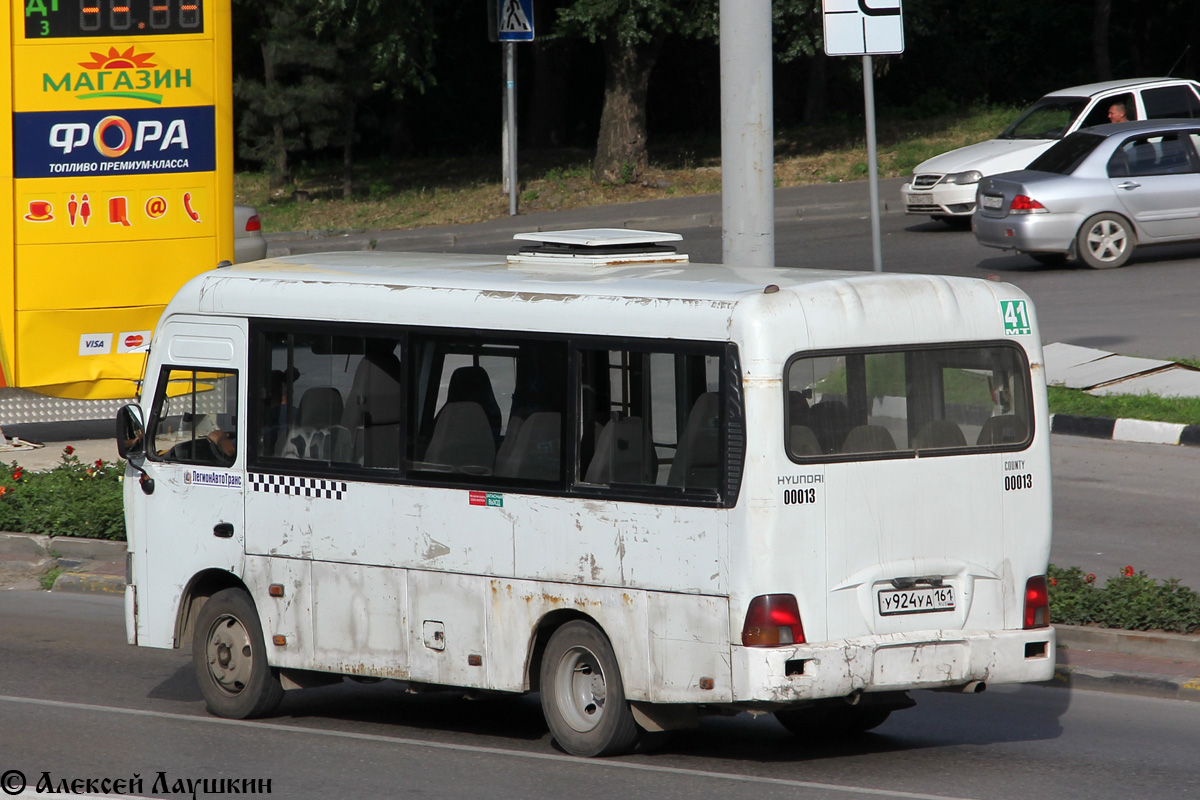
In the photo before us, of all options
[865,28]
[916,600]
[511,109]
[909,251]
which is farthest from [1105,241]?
[916,600]

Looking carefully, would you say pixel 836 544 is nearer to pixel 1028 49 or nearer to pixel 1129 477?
pixel 1129 477

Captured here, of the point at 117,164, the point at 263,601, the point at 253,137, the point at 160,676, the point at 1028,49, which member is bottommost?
Answer: the point at 160,676

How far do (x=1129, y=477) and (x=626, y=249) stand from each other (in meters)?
6.12

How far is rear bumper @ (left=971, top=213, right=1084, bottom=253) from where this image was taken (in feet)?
65.1

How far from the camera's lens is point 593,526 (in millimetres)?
7246

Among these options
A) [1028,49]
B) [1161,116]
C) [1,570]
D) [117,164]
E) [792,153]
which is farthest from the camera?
Result: [1028,49]

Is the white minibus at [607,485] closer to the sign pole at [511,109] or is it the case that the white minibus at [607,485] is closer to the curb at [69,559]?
the curb at [69,559]

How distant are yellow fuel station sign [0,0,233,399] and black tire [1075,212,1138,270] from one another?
1028 centimetres

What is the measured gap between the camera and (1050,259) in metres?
21.3

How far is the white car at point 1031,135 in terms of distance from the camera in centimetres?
2306

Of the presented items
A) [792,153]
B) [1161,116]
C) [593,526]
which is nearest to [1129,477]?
[593,526]

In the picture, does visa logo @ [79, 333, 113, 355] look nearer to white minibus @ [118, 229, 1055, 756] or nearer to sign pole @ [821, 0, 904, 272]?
white minibus @ [118, 229, 1055, 756]

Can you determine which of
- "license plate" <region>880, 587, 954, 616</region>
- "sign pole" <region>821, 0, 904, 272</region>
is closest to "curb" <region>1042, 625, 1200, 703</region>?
"license plate" <region>880, 587, 954, 616</region>

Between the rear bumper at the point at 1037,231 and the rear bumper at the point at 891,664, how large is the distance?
13098mm
